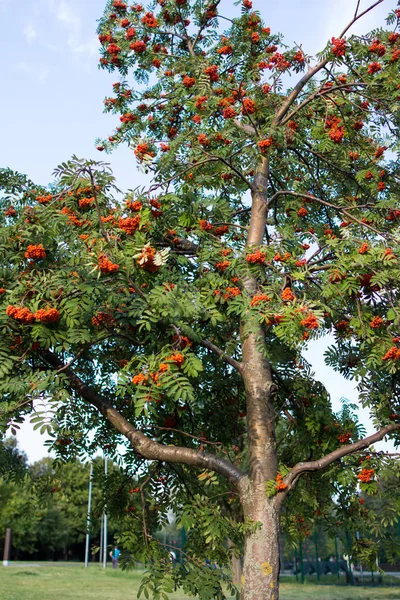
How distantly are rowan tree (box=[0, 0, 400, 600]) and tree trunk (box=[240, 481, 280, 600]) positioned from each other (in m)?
0.02

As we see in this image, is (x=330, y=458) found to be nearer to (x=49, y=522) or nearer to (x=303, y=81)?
(x=303, y=81)

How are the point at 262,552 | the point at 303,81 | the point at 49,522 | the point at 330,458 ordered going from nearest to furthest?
the point at 262,552
the point at 330,458
the point at 303,81
the point at 49,522

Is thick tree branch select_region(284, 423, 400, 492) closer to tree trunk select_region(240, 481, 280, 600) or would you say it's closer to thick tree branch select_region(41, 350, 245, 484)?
tree trunk select_region(240, 481, 280, 600)

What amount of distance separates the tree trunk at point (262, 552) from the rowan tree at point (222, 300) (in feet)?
0.05

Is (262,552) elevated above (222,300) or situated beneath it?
situated beneath

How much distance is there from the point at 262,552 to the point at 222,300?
2582 mm

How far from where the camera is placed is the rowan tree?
548 cm

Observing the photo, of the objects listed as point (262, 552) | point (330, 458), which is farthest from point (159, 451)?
point (330, 458)

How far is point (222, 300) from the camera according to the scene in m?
6.33

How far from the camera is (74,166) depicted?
5.71 metres

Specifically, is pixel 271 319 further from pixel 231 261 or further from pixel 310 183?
pixel 310 183

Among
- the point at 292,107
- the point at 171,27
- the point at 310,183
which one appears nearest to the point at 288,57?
the point at 292,107

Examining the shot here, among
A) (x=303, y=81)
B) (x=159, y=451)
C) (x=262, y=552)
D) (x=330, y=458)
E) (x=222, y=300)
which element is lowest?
(x=262, y=552)

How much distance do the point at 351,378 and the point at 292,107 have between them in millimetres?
4478
